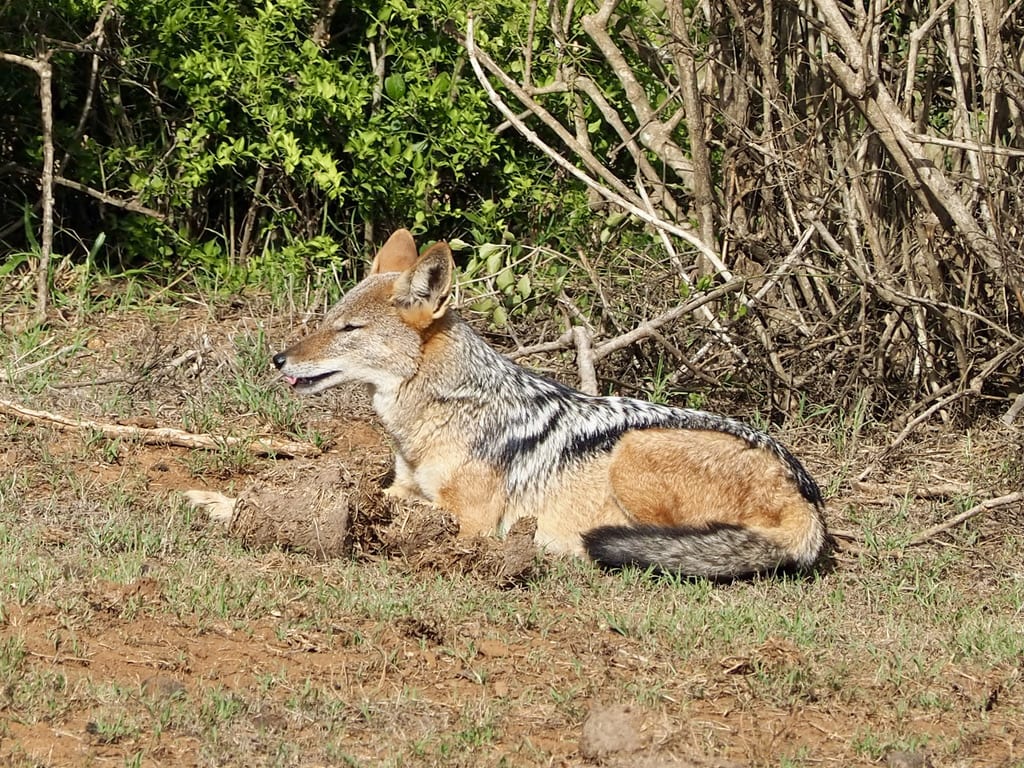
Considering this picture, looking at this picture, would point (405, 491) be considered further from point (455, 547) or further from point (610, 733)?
point (610, 733)

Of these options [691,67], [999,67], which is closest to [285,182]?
[691,67]

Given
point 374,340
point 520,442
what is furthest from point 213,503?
point 520,442

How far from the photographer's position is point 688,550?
6227 mm

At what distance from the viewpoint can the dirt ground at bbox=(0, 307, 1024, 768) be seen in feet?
14.6

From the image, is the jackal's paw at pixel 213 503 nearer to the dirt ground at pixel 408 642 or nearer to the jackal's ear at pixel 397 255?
the dirt ground at pixel 408 642

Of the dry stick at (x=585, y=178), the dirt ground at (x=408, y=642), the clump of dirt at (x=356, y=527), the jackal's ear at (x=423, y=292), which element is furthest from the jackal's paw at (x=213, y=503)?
the dry stick at (x=585, y=178)

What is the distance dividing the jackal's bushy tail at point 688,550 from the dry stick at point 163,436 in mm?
2235

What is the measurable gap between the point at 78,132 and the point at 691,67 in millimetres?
4405

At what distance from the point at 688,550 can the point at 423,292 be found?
187 cm

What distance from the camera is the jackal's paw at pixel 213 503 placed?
682 cm

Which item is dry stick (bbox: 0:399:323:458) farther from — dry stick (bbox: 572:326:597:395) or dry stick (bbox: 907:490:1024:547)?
dry stick (bbox: 907:490:1024:547)

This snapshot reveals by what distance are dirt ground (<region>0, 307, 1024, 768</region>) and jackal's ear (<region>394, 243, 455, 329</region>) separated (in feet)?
3.23

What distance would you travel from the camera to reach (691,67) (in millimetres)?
8312

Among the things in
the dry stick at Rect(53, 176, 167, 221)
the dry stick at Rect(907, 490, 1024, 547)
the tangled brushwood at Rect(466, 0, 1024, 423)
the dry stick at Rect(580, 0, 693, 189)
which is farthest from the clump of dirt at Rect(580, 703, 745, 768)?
the dry stick at Rect(53, 176, 167, 221)
